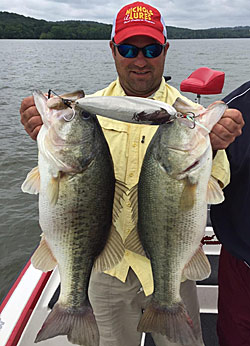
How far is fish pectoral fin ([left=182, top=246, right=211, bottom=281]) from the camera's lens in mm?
1990

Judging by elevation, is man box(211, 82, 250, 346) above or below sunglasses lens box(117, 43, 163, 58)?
below

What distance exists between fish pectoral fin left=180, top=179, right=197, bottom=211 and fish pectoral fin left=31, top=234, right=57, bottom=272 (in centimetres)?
81

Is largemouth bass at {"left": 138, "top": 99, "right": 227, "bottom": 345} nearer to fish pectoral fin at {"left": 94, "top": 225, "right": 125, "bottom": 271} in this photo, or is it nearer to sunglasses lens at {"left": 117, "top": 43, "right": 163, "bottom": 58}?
fish pectoral fin at {"left": 94, "top": 225, "right": 125, "bottom": 271}

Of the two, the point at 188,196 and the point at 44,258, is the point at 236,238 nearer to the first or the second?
the point at 188,196

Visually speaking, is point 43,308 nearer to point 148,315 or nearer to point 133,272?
point 133,272

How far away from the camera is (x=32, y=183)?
189cm

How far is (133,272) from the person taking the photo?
2432 millimetres

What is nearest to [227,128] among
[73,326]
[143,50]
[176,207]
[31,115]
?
[176,207]

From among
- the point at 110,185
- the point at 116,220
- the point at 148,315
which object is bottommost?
the point at 148,315

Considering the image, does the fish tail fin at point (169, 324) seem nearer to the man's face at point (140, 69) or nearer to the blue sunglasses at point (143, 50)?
the man's face at point (140, 69)

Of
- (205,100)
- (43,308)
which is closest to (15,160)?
(43,308)

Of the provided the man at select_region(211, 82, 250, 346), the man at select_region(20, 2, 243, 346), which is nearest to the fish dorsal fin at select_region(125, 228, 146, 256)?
the man at select_region(20, 2, 243, 346)

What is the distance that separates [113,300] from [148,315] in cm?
57

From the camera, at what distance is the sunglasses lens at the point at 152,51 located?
2.18 metres
